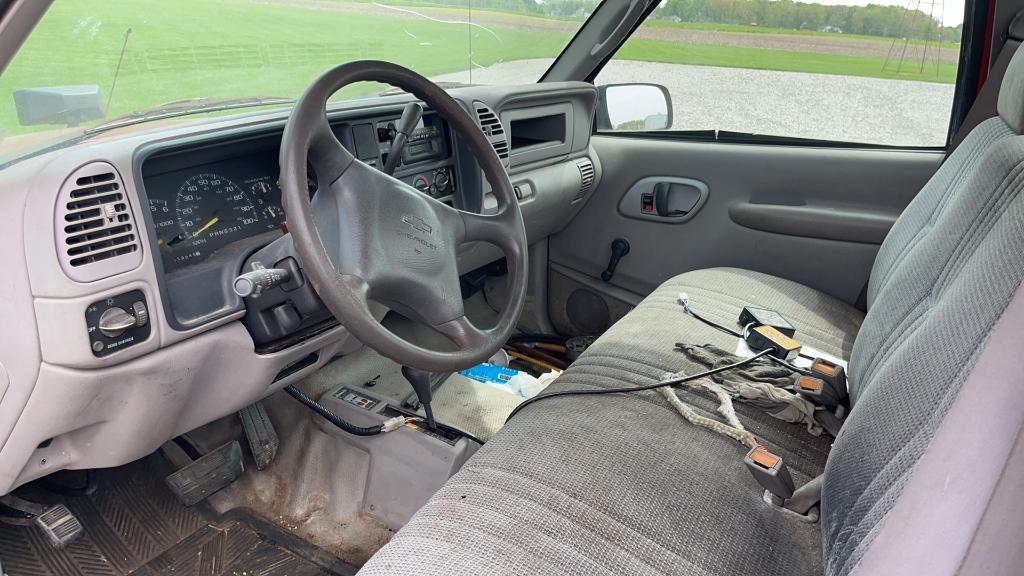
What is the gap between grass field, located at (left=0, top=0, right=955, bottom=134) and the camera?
3.75 ft

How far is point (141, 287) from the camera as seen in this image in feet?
3.73

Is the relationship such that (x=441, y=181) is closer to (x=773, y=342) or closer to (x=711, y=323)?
(x=711, y=323)

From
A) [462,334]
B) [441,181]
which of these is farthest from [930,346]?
[441,181]

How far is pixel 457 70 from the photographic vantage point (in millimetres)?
2150

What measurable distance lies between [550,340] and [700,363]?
114 centimetres

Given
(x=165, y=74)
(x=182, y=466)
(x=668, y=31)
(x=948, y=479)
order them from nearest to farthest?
(x=948, y=479) < (x=165, y=74) < (x=182, y=466) < (x=668, y=31)

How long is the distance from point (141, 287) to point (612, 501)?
815 millimetres

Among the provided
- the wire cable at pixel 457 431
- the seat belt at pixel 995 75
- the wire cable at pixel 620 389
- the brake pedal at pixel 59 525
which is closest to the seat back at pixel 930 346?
the wire cable at pixel 620 389

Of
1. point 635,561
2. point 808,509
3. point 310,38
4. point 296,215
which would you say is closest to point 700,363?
point 808,509

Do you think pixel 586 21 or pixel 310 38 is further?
pixel 586 21

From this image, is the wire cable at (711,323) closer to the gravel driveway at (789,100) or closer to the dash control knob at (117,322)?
the gravel driveway at (789,100)

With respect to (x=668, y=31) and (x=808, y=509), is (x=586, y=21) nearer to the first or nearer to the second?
(x=668, y=31)

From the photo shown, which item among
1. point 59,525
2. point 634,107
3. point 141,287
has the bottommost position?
point 59,525

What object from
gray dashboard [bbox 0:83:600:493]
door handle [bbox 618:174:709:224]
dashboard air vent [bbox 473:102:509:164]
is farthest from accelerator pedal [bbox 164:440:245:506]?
door handle [bbox 618:174:709:224]
